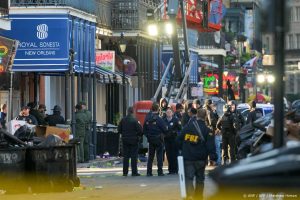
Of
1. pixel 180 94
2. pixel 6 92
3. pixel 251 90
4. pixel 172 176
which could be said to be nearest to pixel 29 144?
pixel 172 176

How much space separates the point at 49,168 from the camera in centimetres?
2241

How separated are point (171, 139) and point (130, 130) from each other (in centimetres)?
147

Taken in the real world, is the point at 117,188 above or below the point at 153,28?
below

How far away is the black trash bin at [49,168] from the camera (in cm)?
2233

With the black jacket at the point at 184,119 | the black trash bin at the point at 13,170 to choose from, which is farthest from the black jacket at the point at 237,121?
the black trash bin at the point at 13,170

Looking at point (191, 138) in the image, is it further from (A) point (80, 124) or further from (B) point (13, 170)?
(A) point (80, 124)

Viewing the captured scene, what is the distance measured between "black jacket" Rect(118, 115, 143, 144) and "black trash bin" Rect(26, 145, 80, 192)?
6.27 meters

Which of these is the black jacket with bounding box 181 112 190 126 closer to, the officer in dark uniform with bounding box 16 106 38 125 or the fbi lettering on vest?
the officer in dark uniform with bounding box 16 106 38 125

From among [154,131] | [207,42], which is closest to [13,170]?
[154,131]

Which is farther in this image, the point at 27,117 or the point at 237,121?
the point at 237,121

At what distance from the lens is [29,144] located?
2375cm

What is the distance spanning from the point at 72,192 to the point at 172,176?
22.0ft

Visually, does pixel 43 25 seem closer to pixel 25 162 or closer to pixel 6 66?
pixel 6 66

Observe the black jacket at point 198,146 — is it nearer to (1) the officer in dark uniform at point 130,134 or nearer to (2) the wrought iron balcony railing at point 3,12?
(1) the officer in dark uniform at point 130,134
